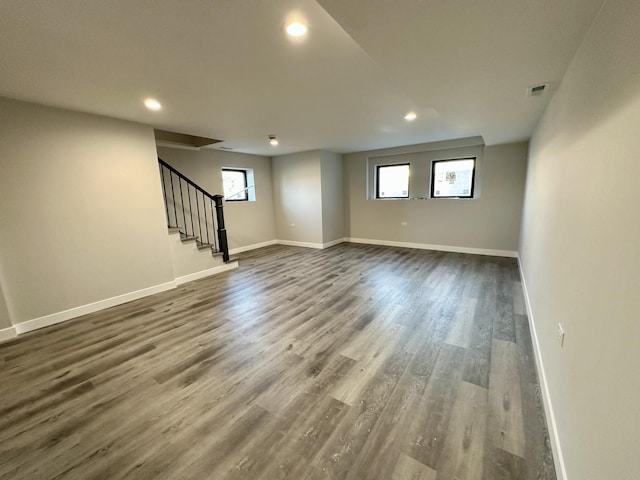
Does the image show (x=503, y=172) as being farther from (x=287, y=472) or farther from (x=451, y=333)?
(x=287, y=472)

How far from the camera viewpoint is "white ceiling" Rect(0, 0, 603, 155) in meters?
1.34

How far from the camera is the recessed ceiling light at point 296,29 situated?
1638mm

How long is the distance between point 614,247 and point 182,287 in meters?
4.72

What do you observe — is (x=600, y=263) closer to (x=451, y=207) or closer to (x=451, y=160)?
(x=451, y=207)

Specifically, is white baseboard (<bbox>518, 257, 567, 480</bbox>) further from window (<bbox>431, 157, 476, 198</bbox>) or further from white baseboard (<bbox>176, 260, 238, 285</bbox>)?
white baseboard (<bbox>176, 260, 238, 285</bbox>)

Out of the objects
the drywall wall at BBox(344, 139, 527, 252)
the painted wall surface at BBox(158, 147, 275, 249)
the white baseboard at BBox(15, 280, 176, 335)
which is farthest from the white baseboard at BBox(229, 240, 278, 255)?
the white baseboard at BBox(15, 280, 176, 335)

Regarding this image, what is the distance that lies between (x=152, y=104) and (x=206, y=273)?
2.83 metres

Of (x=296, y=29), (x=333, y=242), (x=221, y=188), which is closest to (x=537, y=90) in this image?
(x=296, y=29)

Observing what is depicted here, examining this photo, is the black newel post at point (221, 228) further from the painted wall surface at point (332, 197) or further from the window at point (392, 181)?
the window at point (392, 181)

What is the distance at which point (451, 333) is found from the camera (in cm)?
259

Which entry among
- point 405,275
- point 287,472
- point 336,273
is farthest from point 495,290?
point 287,472

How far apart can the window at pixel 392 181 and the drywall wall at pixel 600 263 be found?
469cm

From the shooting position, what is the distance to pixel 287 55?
1.98 metres

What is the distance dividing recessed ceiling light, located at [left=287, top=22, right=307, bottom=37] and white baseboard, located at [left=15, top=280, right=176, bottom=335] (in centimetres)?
387
